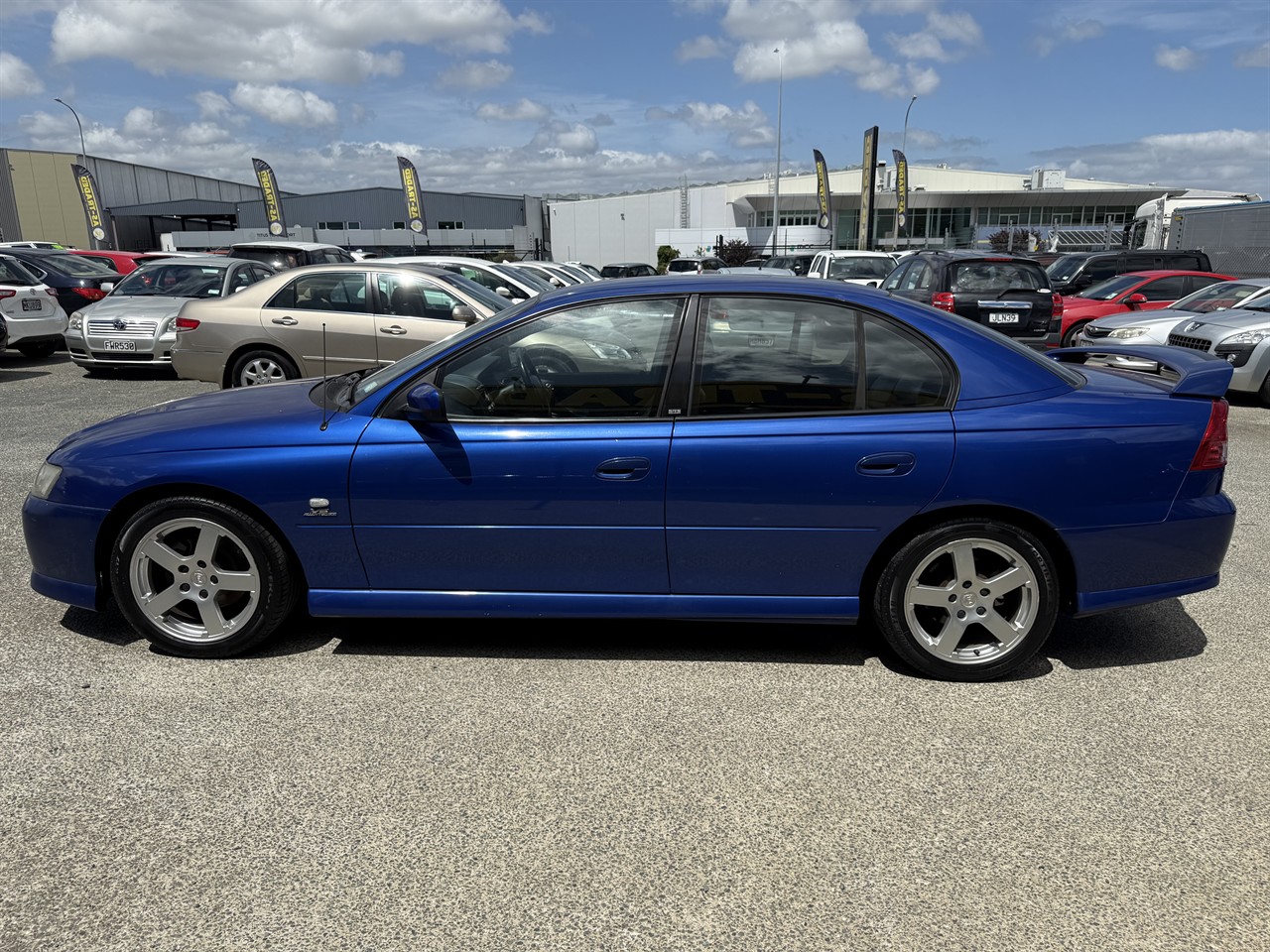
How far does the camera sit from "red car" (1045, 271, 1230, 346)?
46.1ft

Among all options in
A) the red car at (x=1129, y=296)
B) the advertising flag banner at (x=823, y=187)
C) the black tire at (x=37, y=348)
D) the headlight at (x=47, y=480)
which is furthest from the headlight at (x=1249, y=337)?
the advertising flag banner at (x=823, y=187)

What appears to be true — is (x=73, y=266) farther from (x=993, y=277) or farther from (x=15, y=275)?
(x=993, y=277)

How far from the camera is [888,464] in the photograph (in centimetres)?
355

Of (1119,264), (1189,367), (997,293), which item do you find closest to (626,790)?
(1189,367)

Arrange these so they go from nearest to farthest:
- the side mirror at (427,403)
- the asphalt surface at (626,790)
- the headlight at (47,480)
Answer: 1. the asphalt surface at (626,790)
2. the side mirror at (427,403)
3. the headlight at (47,480)

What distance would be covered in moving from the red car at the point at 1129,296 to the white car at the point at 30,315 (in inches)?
571

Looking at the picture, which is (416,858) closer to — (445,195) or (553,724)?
(553,724)

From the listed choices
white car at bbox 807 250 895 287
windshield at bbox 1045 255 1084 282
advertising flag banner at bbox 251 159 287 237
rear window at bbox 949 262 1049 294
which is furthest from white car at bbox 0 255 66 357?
advertising flag banner at bbox 251 159 287 237

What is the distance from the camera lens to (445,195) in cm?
7381

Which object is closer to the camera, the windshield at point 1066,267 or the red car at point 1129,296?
the red car at point 1129,296

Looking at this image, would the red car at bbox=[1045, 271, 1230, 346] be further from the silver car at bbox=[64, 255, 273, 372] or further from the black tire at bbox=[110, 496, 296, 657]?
the black tire at bbox=[110, 496, 296, 657]

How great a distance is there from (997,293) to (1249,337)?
2.73 m

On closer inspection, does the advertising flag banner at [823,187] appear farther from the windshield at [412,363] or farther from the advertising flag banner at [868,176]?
the windshield at [412,363]

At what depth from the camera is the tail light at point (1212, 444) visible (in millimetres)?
3645
